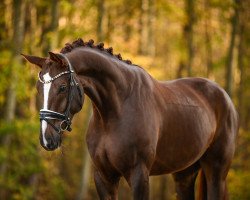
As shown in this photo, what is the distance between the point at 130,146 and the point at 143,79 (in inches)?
30.1

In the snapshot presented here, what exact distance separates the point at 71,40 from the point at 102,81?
39.0ft

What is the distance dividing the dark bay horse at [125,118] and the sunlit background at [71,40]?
578 centimetres

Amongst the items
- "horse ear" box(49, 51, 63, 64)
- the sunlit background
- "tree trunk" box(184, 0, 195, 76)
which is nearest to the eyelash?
"horse ear" box(49, 51, 63, 64)

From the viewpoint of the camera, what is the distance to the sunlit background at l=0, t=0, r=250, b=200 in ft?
46.3

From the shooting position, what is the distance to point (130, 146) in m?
5.56

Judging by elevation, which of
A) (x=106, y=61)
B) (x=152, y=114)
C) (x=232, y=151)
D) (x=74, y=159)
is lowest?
(x=74, y=159)

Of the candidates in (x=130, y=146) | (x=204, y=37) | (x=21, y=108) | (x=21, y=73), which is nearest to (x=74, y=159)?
(x=21, y=108)

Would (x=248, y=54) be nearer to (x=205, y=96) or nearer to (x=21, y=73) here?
(x=21, y=73)

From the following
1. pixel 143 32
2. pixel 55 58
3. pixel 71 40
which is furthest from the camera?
pixel 143 32

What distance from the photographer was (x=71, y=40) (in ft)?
56.9

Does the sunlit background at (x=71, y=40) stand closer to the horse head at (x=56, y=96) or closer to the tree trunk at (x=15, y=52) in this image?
the tree trunk at (x=15, y=52)

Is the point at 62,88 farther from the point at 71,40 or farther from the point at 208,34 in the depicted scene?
the point at 208,34

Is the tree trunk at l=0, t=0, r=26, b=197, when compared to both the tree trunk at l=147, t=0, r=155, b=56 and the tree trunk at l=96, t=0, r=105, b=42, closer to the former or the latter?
the tree trunk at l=96, t=0, r=105, b=42

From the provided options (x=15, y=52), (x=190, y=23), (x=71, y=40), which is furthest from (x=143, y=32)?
(x=15, y=52)
